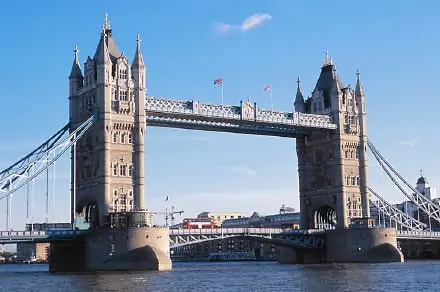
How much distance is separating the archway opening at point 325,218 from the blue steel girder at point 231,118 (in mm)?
14052

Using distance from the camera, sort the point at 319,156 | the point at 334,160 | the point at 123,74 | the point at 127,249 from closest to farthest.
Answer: the point at 127,249 → the point at 123,74 → the point at 334,160 → the point at 319,156

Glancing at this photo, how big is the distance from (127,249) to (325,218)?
168ft

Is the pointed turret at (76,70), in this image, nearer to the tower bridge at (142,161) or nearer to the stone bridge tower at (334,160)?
the tower bridge at (142,161)

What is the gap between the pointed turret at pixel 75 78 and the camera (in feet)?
384

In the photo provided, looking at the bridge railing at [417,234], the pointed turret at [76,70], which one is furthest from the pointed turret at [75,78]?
the bridge railing at [417,234]

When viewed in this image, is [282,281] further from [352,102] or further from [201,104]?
[352,102]

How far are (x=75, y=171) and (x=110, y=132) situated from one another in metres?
7.34

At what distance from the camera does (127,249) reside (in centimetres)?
10194

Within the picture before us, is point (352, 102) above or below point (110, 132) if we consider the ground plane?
above

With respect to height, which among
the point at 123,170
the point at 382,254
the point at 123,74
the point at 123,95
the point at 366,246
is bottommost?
the point at 382,254

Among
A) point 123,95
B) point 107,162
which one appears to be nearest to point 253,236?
point 107,162

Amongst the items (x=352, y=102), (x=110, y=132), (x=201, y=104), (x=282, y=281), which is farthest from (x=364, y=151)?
(x=282, y=281)

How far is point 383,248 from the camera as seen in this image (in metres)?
129

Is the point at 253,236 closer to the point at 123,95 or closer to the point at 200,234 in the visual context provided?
the point at 200,234
